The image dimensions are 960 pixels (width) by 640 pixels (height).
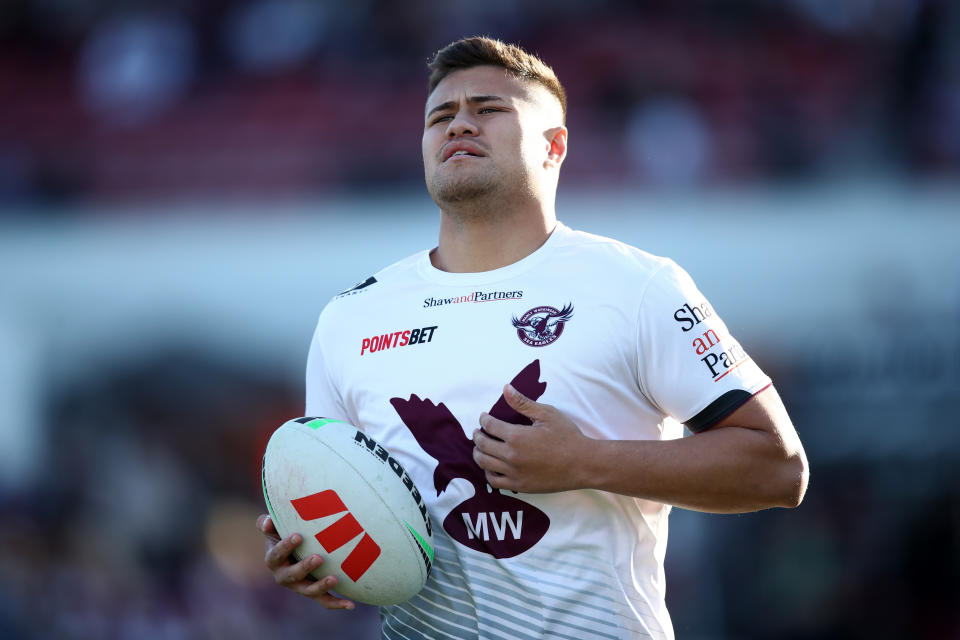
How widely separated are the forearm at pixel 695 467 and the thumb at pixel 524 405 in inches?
6.6

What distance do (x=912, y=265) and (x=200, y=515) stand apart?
272 inches

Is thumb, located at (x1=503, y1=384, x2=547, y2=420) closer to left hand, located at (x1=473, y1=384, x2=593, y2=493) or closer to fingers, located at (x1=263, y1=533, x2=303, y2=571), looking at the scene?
left hand, located at (x1=473, y1=384, x2=593, y2=493)

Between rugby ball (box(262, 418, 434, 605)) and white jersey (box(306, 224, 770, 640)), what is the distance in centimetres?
Answer: 16

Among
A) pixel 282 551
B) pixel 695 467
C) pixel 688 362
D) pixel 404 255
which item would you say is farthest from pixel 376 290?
pixel 404 255

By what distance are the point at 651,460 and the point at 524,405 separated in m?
0.38

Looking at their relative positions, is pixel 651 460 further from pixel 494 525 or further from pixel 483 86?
pixel 483 86

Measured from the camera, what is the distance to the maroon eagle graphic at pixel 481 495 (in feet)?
10.1

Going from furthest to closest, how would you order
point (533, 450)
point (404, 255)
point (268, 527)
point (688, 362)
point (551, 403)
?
point (404, 255) < point (268, 527) < point (551, 403) < point (688, 362) < point (533, 450)

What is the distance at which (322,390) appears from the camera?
142 inches

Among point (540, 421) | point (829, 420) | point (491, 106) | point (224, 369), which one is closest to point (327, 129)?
point (224, 369)

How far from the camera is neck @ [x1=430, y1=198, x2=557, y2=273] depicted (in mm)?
3436

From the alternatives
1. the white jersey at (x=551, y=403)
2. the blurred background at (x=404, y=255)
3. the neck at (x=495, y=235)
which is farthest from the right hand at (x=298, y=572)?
the blurred background at (x=404, y=255)

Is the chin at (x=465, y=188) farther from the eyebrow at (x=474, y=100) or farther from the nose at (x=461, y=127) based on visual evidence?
the eyebrow at (x=474, y=100)

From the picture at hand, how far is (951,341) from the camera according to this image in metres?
8.85
